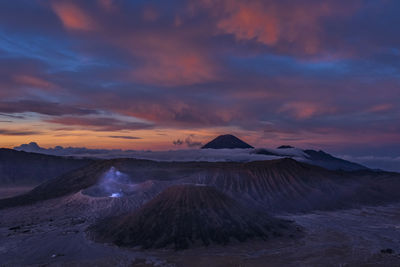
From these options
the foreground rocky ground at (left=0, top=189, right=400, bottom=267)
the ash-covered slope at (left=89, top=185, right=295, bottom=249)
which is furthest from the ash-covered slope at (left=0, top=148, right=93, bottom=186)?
the ash-covered slope at (left=89, top=185, right=295, bottom=249)

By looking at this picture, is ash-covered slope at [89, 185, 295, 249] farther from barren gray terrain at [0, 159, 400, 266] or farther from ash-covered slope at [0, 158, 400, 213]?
ash-covered slope at [0, 158, 400, 213]

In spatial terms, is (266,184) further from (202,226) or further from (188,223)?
(188,223)

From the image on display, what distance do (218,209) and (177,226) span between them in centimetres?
572

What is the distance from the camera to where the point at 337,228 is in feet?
120

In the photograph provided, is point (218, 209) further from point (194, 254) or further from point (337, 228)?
point (337, 228)

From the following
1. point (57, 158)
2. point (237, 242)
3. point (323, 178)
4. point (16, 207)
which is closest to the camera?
point (237, 242)

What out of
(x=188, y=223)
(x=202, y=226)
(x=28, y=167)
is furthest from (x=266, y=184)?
(x=28, y=167)

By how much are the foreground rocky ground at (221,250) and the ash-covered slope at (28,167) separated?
102 meters

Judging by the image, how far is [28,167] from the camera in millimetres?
139250

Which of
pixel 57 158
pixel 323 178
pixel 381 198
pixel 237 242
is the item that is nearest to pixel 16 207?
pixel 237 242

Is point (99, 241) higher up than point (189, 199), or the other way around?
point (189, 199)

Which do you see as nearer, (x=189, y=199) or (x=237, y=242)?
(x=237, y=242)

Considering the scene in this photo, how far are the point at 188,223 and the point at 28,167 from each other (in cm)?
13111

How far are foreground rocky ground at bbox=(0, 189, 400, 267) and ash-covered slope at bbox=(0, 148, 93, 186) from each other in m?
102
